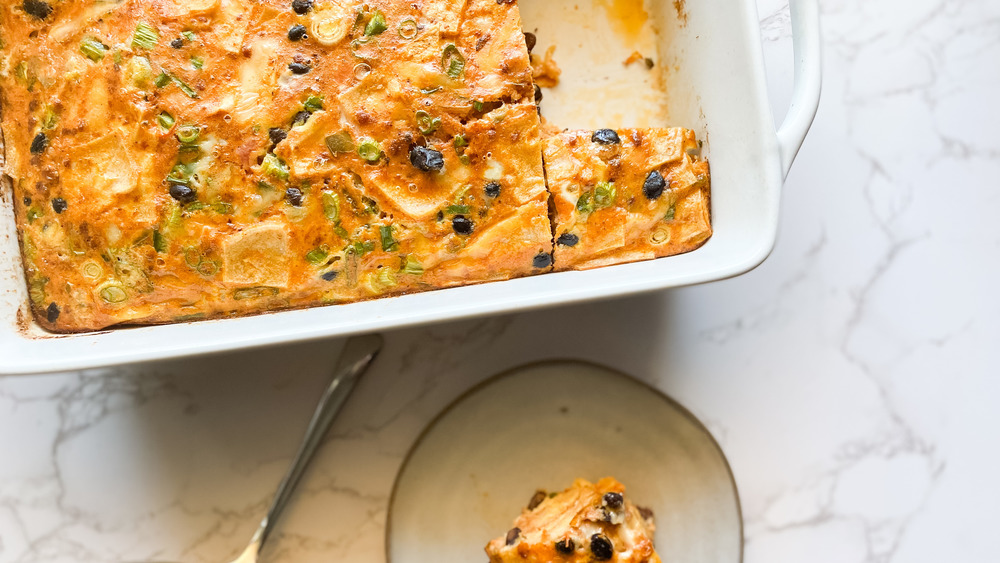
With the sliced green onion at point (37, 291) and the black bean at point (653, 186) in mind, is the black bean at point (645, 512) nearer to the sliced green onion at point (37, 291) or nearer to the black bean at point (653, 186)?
the black bean at point (653, 186)

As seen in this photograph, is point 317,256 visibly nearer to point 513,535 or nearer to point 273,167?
point 273,167

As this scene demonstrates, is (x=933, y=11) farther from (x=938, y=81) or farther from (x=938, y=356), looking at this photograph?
(x=938, y=356)

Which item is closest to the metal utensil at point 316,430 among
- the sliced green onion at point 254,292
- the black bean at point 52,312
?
the sliced green onion at point 254,292

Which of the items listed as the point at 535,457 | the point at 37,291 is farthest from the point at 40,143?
the point at 535,457

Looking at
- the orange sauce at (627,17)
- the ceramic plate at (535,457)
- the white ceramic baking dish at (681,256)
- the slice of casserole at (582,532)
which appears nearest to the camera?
the white ceramic baking dish at (681,256)

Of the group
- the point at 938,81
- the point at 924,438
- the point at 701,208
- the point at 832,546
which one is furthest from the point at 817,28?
the point at 832,546

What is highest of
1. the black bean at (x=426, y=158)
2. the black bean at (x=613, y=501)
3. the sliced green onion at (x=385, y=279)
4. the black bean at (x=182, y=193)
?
the black bean at (x=426, y=158)

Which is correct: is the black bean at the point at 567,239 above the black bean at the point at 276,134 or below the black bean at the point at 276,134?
below
